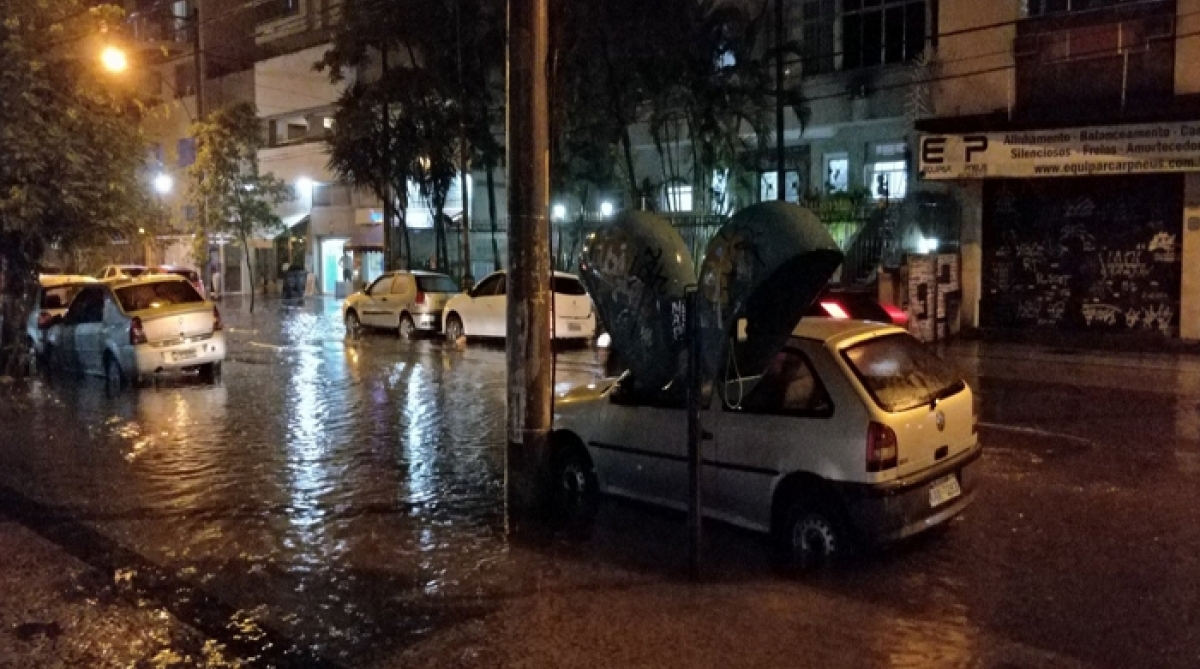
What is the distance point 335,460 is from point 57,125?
376 inches

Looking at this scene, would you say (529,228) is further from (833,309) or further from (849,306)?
(849,306)

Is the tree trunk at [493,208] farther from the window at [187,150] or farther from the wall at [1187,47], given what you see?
the wall at [1187,47]

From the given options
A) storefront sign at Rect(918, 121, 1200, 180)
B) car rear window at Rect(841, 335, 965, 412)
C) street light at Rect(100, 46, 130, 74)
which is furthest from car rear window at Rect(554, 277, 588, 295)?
car rear window at Rect(841, 335, 965, 412)

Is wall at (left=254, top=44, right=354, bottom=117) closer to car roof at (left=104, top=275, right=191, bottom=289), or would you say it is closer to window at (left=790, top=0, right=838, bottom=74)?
window at (left=790, top=0, right=838, bottom=74)

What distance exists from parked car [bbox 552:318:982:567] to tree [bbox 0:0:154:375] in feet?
41.8

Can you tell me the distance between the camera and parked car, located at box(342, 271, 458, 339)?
24641 millimetres

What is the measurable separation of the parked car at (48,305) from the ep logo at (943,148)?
1534cm

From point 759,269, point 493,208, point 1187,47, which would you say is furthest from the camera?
point 493,208

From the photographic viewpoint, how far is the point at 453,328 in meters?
23.5

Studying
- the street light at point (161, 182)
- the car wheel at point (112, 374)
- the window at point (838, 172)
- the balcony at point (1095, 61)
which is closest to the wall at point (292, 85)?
the street light at point (161, 182)

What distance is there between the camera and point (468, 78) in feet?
94.8

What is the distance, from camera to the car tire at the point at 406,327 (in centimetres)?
2488

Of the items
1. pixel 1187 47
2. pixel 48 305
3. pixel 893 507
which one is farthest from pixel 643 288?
pixel 48 305

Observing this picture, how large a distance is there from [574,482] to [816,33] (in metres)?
21.3
